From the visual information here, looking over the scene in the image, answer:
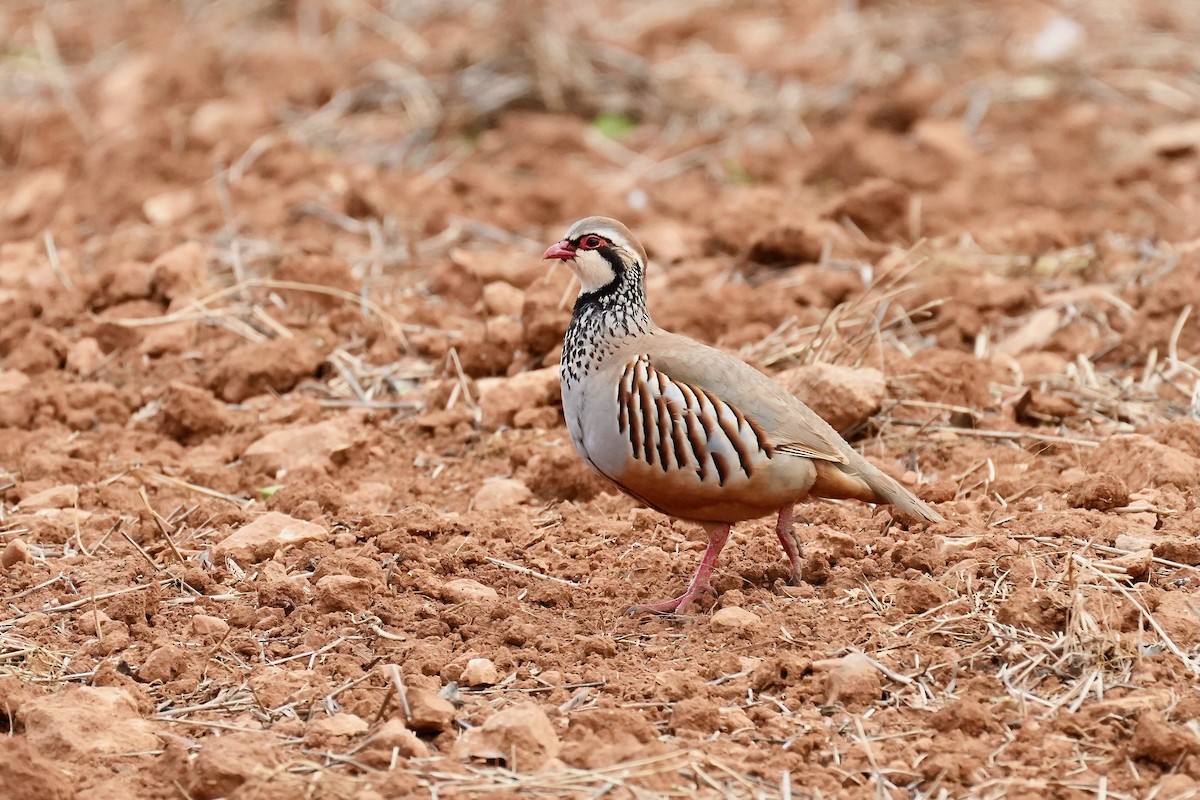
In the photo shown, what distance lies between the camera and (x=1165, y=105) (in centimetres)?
1052

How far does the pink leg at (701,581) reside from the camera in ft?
15.1

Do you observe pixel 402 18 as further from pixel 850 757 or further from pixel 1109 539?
pixel 850 757

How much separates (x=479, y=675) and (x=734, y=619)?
0.76m

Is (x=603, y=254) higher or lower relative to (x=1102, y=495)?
higher

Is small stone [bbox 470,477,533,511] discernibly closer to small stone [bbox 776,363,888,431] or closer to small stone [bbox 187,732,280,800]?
small stone [bbox 776,363,888,431]

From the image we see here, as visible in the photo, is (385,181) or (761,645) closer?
(761,645)

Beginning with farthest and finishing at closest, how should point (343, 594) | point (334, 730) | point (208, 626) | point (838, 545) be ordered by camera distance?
point (838, 545) → point (343, 594) → point (208, 626) → point (334, 730)

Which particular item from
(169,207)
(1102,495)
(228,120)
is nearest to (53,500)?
(1102,495)

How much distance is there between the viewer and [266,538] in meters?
5.00

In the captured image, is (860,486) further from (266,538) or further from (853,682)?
(266,538)

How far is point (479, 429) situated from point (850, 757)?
2.68 m

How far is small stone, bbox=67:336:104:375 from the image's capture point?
6.84m

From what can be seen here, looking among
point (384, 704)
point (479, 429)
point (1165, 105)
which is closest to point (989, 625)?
point (384, 704)

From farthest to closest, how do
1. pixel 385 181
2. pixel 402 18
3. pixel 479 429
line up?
pixel 402 18 → pixel 385 181 → pixel 479 429
